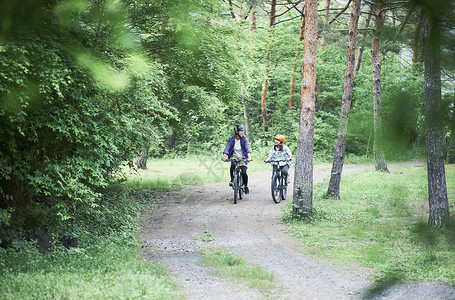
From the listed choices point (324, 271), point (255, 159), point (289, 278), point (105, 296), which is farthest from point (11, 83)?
point (255, 159)

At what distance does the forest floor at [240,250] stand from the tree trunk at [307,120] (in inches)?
32.3

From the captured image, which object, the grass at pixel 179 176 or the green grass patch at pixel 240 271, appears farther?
the grass at pixel 179 176

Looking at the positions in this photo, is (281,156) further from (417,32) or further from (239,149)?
(417,32)

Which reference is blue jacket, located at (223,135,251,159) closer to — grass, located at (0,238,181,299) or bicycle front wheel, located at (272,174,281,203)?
bicycle front wheel, located at (272,174,281,203)

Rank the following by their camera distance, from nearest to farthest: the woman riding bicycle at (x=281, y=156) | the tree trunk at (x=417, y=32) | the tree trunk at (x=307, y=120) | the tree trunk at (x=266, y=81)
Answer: the tree trunk at (x=417, y=32)
the tree trunk at (x=307, y=120)
the woman riding bicycle at (x=281, y=156)
the tree trunk at (x=266, y=81)

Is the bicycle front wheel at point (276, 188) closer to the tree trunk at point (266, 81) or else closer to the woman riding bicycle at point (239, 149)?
the woman riding bicycle at point (239, 149)

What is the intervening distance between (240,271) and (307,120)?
17.1ft

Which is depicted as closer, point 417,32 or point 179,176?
point 417,32

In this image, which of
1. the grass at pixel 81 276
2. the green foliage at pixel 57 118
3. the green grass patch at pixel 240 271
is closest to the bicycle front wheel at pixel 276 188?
the green grass patch at pixel 240 271

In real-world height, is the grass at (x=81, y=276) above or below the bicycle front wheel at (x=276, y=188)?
→ below

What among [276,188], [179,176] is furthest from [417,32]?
[179,176]

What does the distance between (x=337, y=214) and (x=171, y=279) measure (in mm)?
Result: 6137

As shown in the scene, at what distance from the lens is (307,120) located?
10844 millimetres

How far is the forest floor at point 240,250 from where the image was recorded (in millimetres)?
5699
